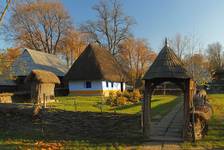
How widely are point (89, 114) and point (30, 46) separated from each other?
49.2 metres

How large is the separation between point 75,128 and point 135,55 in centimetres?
4854

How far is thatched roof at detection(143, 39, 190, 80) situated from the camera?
11.6m

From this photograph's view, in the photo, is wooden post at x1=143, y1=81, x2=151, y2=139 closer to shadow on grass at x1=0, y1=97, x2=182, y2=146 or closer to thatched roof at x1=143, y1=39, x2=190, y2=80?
shadow on grass at x1=0, y1=97, x2=182, y2=146

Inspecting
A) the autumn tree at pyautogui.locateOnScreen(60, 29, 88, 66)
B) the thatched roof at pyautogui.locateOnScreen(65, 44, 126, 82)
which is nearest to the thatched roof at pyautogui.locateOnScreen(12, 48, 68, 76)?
the thatched roof at pyautogui.locateOnScreen(65, 44, 126, 82)

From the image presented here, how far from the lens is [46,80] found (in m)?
27.3

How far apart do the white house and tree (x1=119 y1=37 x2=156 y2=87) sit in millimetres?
18566

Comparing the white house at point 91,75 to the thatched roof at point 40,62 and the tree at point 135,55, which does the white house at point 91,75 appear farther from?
the tree at point 135,55

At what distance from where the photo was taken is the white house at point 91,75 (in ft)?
121

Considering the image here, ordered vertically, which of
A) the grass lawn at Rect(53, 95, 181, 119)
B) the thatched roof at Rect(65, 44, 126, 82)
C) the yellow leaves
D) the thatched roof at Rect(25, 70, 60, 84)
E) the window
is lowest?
the yellow leaves

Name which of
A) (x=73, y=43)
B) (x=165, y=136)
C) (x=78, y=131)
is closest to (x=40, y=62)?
(x=73, y=43)

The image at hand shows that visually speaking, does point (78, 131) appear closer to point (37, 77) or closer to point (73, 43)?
point (37, 77)

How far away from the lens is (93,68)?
37.8 metres

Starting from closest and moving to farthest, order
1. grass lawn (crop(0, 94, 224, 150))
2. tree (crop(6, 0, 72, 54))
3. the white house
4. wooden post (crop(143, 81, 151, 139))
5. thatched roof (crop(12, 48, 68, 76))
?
1. grass lawn (crop(0, 94, 224, 150))
2. wooden post (crop(143, 81, 151, 139))
3. the white house
4. thatched roof (crop(12, 48, 68, 76))
5. tree (crop(6, 0, 72, 54))

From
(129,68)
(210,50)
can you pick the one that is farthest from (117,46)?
(210,50)
